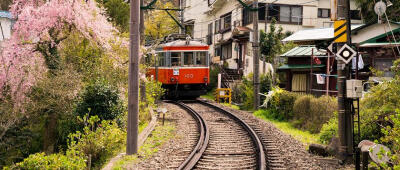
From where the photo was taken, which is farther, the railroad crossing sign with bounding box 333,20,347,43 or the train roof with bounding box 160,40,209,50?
the train roof with bounding box 160,40,209,50

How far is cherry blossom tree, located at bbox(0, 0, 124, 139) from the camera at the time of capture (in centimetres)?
1114

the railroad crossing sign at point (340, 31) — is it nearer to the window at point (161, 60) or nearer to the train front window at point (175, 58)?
the train front window at point (175, 58)

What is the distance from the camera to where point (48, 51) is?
12523 mm

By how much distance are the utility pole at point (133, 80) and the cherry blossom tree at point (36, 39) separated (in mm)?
3550

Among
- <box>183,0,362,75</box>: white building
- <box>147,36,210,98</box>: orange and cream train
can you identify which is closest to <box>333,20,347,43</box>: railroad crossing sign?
<box>147,36,210,98</box>: orange and cream train

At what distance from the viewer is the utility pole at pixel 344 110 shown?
8.64 meters

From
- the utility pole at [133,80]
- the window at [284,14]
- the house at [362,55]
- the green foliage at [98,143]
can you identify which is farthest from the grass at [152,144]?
the window at [284,14]

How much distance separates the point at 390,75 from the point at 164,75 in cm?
1118

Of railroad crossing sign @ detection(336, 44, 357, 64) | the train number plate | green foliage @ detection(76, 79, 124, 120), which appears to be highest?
railroad crossing sign @ detection(336, 44, 357, 64)

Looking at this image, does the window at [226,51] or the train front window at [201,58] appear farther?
the window at [226,51]

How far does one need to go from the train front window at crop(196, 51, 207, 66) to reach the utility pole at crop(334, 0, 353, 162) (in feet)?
41.8

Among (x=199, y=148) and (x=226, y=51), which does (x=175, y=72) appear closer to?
(x=199, y=148)

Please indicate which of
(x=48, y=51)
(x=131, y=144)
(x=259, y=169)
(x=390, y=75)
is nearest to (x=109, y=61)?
(x=48, y=51)

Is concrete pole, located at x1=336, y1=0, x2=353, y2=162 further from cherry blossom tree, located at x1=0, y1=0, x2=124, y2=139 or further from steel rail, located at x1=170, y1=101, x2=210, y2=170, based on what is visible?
cherry blossom tree, located at x1=0, y1=0, x2=124, y2=139
